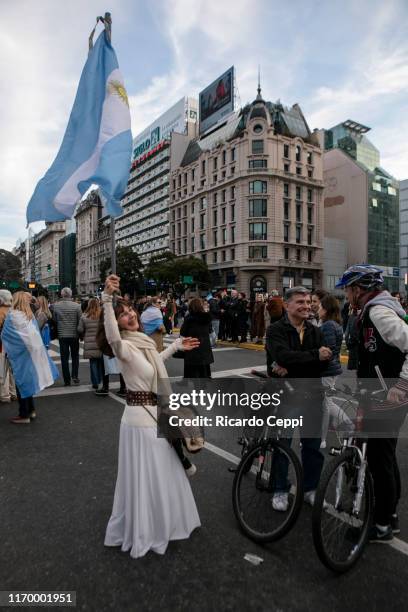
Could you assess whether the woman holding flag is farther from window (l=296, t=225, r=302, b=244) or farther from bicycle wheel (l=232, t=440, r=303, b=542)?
window (l=296, t=225, r=302, b=244)

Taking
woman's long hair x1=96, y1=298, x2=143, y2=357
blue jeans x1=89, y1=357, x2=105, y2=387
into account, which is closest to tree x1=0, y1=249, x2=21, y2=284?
blue jeans x1=89, y1=357, x2=105, y2=387

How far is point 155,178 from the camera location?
8575cm

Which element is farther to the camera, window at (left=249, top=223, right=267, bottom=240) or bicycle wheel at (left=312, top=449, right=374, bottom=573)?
window at (left=249, top=223, right=267, bottom=240)

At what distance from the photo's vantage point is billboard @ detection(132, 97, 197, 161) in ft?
284

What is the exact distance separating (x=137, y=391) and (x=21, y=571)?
4.41ft

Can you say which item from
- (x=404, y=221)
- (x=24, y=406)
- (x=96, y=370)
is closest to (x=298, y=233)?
(x=404, y=221)

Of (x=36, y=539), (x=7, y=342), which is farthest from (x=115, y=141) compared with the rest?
(x=36, y=539)

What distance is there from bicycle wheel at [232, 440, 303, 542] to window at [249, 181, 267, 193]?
60.1m

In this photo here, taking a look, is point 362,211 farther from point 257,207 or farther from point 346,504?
point 346,504

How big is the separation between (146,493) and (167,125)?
9926 centimetres

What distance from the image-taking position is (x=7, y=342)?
5.80m

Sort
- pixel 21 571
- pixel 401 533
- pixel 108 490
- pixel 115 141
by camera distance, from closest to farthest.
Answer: pixel 21 571 → pixel 401 533 → pixel 108 490 → pixel 115 141

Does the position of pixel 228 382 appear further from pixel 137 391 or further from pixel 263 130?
pixel 263 130

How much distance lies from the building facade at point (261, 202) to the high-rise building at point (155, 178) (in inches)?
496
